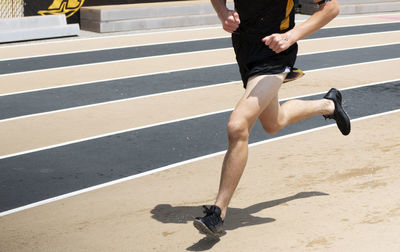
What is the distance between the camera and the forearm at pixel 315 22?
508 centimetres

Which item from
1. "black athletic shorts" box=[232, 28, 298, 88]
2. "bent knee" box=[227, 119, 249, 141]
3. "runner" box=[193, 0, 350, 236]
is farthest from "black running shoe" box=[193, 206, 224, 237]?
"black athletic shorts" box=[232, 28, 298, 88]

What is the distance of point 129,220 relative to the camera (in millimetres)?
5508

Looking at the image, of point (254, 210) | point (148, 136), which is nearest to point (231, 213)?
point (254, 210)

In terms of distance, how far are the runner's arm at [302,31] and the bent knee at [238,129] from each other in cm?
52

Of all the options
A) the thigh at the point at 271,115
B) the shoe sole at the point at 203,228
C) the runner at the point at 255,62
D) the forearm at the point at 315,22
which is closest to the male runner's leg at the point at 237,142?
the runner at the point at 255,62

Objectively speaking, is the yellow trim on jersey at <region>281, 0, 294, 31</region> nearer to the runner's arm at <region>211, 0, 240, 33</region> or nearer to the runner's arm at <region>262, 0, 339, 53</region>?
the runner's arm at <region>262, 0, 339, 53</region>

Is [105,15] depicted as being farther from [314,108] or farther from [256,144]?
[314,108]

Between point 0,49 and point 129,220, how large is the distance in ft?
29.4

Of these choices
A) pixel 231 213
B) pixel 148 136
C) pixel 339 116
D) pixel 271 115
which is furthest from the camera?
pixel 148 136

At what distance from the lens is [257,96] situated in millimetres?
5152

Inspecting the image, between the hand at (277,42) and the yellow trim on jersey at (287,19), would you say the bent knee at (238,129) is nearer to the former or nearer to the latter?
the hand at (277,42)

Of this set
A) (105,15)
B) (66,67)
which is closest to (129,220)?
(66,67)

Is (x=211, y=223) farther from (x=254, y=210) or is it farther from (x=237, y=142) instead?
(x=254, y=210)

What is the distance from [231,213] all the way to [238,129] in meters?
0.88
